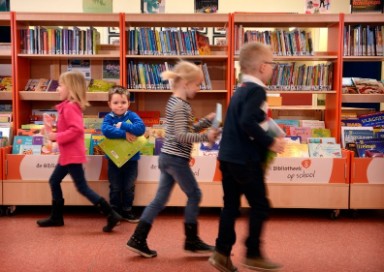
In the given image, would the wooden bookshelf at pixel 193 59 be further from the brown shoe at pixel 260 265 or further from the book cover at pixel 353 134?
the brown shoe at pixel 260 265

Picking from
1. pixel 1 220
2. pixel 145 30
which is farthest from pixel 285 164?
pixel 1 220

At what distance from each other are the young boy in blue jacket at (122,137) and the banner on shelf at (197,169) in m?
0.14

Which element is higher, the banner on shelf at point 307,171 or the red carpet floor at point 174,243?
the banner on shelf at point 307,171

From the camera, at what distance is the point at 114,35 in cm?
727

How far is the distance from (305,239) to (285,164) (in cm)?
82

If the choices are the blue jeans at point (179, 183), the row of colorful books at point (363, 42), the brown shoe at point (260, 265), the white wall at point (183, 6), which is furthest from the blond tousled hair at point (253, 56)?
the white wall at point (183, 6)

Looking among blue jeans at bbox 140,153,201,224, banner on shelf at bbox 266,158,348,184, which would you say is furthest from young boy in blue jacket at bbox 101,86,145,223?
banner on shelf at bbox 266,158,348,184

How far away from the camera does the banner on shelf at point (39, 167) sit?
13.8 feet

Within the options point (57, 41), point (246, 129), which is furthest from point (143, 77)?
point (246, 129)

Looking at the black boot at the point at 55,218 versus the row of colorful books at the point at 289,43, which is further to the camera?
the row of colorful books at the point at 289,43

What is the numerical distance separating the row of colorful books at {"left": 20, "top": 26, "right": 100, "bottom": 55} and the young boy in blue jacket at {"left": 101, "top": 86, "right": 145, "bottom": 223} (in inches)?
35.1

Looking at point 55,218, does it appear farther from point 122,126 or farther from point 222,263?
point 222,263

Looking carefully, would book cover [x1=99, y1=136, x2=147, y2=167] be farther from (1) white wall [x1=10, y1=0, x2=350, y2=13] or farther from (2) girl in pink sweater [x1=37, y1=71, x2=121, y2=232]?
(1) white wall [x1=10, y1=0, x2=350, y2=13]

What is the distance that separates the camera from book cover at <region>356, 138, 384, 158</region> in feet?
14.2
